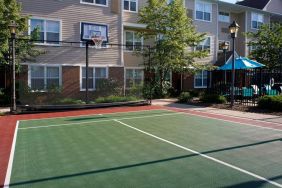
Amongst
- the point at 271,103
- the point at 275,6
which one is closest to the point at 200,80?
the point at 271,103

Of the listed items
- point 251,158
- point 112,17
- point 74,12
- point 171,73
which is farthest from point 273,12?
point 251,158

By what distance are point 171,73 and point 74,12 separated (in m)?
10.1

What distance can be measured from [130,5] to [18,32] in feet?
33.7

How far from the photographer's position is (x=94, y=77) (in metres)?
22.6

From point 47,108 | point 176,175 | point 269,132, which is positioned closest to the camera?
point 176,175

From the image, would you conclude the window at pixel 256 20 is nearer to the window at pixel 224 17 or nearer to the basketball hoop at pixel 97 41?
the window at pixel 224 17

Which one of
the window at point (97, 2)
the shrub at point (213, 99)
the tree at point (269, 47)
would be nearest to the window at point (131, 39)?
the window at point (97, 2)

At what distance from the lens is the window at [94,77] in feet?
73.2

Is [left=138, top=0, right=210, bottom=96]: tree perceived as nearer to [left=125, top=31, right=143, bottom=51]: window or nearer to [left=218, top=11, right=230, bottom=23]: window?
[left=125, top=31, right=143, bottom=51]: window

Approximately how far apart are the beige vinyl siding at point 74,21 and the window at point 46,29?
0.35 m

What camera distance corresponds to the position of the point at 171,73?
27125 millimetres

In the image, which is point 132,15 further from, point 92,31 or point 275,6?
point 275,6

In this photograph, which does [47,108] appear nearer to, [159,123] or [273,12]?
[159,123]

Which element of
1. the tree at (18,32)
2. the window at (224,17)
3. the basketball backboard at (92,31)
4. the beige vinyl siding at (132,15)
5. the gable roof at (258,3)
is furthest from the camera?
the gable roof at (258,3)
